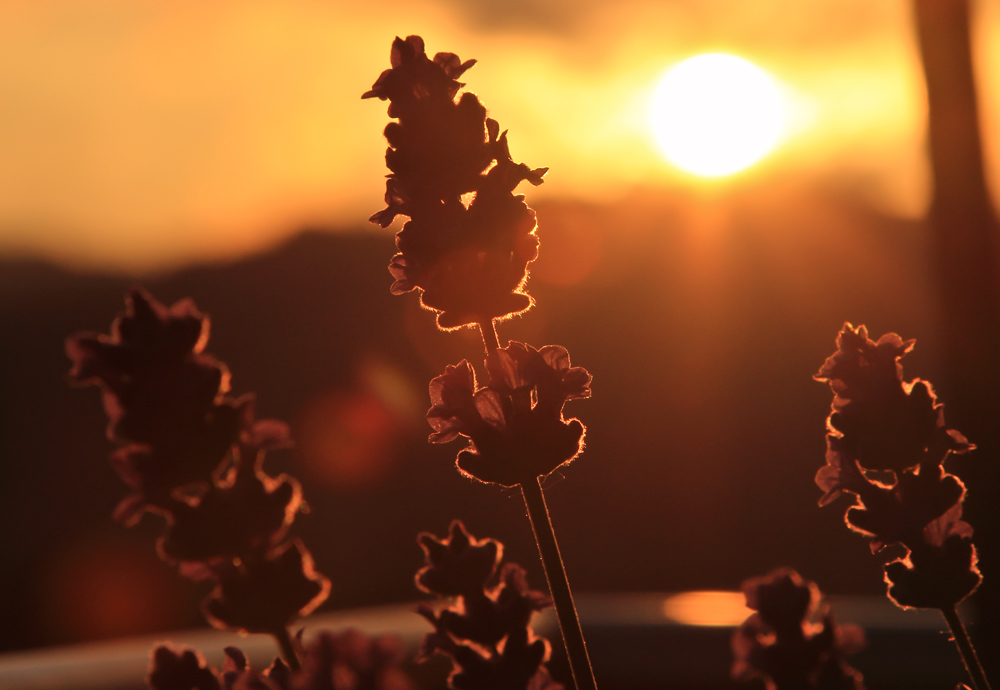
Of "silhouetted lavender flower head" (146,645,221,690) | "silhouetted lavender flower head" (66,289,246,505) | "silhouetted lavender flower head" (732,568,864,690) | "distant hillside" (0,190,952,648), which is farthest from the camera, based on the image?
"distant hillside" (0,190,952,648)

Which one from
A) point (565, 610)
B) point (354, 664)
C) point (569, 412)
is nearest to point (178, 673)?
point (565, 610)

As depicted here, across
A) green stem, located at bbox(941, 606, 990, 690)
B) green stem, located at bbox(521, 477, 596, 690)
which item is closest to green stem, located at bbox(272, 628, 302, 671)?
green stem, located at bbox(521, 477, 596, 690)

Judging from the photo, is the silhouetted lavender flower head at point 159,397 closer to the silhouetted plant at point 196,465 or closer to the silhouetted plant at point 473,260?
the silhouetted plant at point 196,465

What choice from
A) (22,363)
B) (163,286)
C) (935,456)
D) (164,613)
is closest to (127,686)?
(935,456)

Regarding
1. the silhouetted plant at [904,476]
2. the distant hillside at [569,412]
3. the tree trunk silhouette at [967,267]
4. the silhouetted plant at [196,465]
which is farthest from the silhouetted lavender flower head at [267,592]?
the distant hillside at [569,412]

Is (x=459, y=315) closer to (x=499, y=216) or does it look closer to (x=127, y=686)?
(x=499, y=216)

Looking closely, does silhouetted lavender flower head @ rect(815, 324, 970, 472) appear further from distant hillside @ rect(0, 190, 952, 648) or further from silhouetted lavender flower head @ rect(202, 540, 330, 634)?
distant hillside @ rect(0, 190, 952, 648)

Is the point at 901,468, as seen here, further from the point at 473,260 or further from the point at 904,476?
the point at 473,260

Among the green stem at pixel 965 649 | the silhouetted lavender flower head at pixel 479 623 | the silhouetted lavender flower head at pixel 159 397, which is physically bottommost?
the green stem at pixel 965 649
